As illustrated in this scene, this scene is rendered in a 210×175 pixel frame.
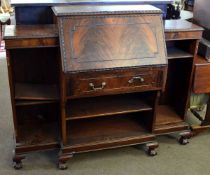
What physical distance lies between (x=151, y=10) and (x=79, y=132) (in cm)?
92

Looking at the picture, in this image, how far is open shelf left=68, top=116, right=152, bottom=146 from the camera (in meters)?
1.95

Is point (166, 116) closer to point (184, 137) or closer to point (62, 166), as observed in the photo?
point (184, 137)

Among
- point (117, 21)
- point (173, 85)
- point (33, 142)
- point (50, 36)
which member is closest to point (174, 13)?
point (173, 85)

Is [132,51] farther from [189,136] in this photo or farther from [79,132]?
[189,136]

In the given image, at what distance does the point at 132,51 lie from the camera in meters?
1.70

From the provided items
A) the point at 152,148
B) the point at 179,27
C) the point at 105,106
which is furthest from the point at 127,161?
the point at 179,27

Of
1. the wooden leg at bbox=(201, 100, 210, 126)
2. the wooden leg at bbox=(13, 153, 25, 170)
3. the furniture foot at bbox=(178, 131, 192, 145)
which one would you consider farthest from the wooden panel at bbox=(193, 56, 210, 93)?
the wooden leg at bbox=(13, 153, 25, 170)

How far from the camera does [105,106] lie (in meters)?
1.93

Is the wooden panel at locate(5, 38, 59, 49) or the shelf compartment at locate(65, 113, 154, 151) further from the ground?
the wooden panel at locate(5, 38, 59, 49)

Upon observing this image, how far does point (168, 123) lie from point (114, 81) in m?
0.66

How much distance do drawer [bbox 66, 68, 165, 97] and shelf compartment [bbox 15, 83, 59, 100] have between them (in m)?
0.23

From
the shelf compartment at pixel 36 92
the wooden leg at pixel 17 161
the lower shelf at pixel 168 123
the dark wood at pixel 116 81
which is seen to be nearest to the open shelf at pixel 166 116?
the lower shelf at pixel 168 123

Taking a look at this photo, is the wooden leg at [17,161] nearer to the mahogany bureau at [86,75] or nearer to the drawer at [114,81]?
the mahogany bureau at [86,75]

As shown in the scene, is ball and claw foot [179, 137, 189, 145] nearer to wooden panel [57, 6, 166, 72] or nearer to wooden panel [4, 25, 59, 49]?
wooden panel [57, 6, 166, 72]
